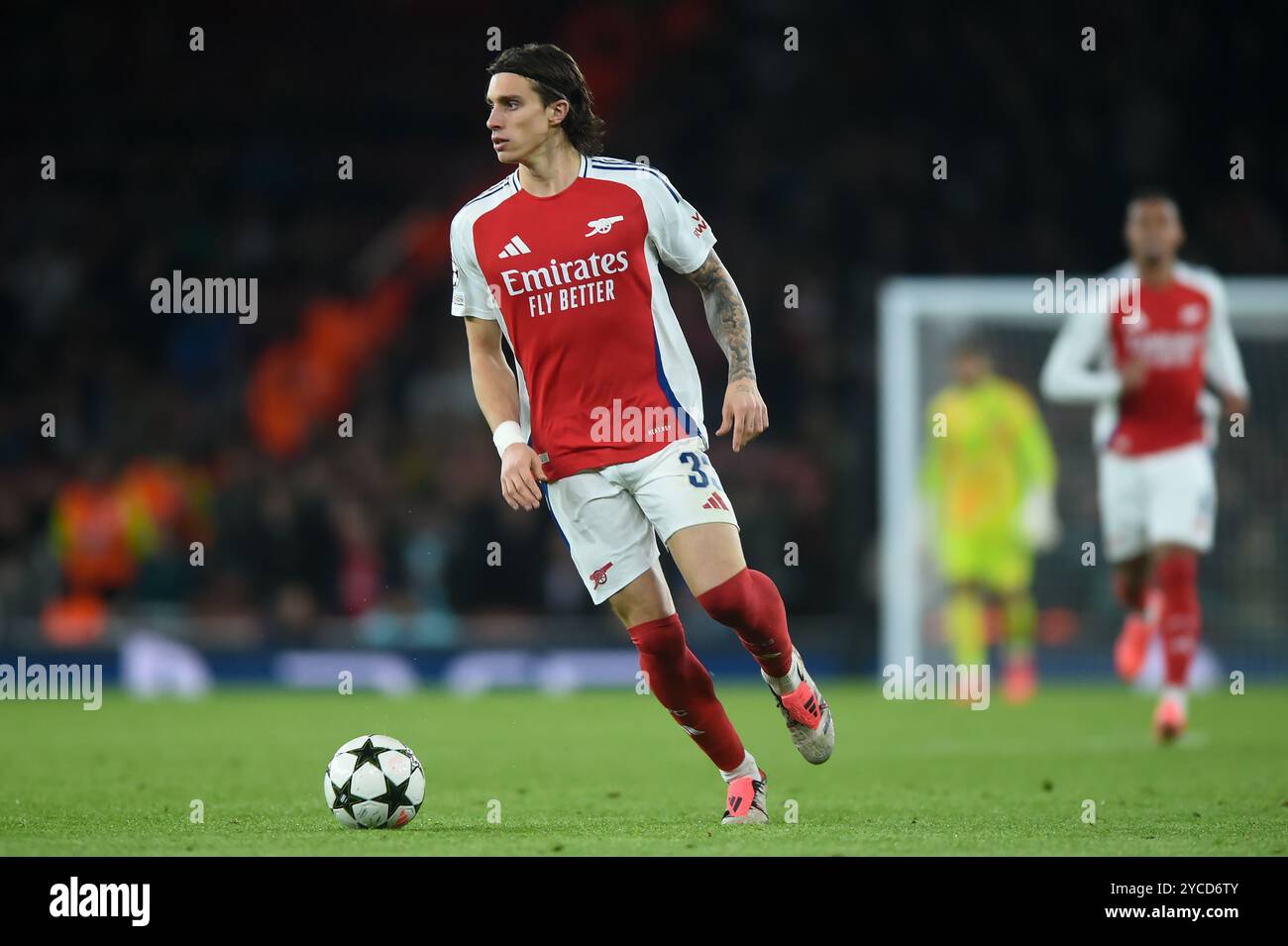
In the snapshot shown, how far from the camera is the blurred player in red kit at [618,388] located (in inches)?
238

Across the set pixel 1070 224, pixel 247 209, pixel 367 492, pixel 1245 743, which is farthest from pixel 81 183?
pixel 1245 743

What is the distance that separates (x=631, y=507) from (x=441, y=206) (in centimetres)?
1429

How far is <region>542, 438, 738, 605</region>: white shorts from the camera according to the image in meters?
6.00

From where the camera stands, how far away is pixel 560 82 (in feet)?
20.3

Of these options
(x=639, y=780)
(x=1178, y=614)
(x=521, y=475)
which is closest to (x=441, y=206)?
(x=1178, y=614)

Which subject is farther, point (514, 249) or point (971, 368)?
A: point (971, 368)

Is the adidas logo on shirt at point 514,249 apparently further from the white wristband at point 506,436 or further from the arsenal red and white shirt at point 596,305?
the white wristband at point 506,436

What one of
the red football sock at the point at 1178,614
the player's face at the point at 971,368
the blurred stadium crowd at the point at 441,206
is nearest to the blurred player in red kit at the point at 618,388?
the red football sock at the point at 1178,614

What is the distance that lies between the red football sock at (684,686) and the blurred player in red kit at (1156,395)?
4.20 m

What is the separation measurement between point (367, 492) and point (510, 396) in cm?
1087

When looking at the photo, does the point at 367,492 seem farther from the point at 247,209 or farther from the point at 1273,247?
the point at 1273,247

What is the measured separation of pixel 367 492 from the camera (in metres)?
17.0

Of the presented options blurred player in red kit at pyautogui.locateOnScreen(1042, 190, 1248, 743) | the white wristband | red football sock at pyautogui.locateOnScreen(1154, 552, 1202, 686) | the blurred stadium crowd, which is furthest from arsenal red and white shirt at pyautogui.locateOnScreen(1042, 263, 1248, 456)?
the blurred stadium crowd

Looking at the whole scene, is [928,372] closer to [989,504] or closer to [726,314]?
[989,504]
